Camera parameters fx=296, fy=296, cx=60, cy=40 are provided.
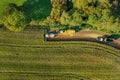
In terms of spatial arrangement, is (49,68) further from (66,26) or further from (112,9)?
(112,9)

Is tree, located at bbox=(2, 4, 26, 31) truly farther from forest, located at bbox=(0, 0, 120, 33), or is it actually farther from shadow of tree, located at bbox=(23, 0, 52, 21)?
shadow of tree, located at bbox=(23, 0, 52, 21)

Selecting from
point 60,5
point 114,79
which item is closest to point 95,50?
point 114,79

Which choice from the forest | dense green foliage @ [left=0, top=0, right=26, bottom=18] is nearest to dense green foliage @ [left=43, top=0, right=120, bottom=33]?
the forest

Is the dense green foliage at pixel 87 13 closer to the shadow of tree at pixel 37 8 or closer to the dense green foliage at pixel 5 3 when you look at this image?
the shadow of tree at pixel 37 8

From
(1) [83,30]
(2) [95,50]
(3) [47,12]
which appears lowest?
(2) [95,50]

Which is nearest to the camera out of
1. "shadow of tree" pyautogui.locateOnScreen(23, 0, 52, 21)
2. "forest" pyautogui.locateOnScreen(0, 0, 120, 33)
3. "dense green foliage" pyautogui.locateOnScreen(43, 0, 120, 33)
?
"forest" pyautogui.locateOnScreen(0, 0, 120, 33)

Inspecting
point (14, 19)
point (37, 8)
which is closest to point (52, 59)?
point (37, 8)
